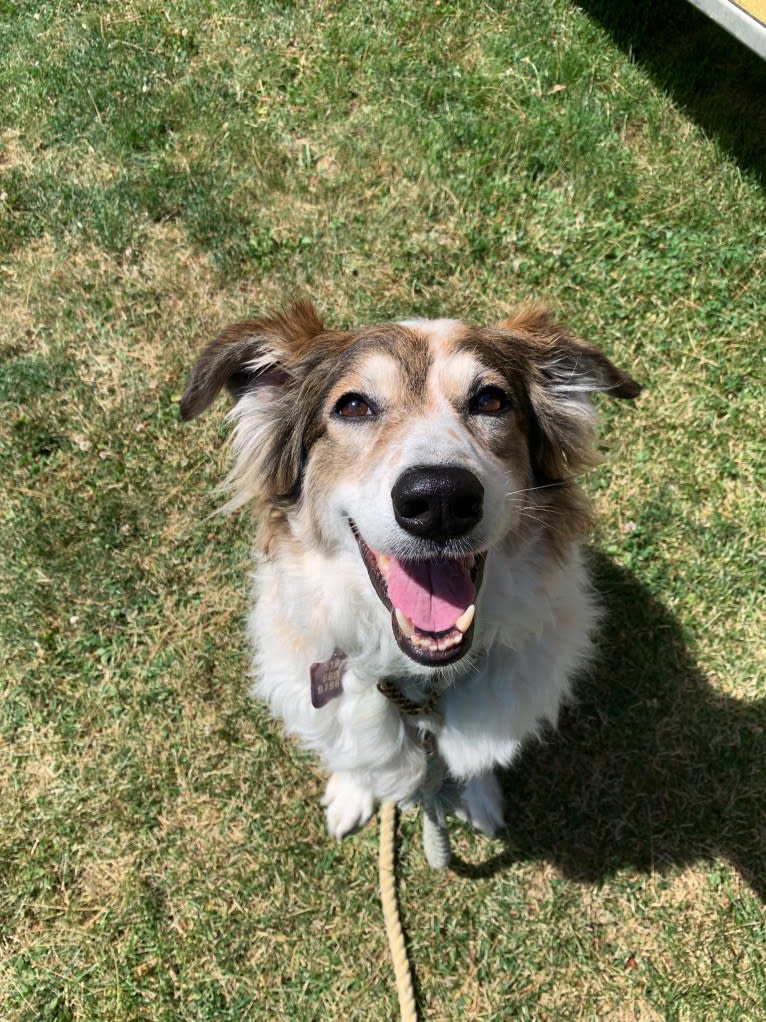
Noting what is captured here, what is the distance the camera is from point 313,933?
3783mm

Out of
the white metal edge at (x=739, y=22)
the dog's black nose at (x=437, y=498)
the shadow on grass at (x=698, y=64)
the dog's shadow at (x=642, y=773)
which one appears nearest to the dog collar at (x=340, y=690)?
the dog's black nose at (x=437, y=498)

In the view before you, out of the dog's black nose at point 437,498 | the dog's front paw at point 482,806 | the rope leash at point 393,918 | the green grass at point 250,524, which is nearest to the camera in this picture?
the dog's black nose at point 437,498

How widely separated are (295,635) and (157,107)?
4.14m

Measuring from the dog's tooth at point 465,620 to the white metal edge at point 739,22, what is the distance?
3.48 m

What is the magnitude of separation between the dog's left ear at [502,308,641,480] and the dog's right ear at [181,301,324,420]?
0.87m

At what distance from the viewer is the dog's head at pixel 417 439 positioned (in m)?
2.41

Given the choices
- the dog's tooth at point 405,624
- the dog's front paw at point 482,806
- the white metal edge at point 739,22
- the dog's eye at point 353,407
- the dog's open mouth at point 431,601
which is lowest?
the dog's front paw at point 482,806

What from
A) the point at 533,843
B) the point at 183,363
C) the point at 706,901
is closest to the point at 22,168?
the point at 183,363

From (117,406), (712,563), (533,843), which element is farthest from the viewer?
(117,406)

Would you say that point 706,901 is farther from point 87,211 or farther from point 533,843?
point 87,211

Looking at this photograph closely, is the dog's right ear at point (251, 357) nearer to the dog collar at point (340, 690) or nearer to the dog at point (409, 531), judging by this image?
the dog at point (409, 531)

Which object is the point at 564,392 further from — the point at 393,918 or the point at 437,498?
the point at 393,918

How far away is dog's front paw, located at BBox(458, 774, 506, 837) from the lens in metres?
3.87

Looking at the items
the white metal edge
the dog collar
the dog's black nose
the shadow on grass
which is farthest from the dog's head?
the shadow on grass
